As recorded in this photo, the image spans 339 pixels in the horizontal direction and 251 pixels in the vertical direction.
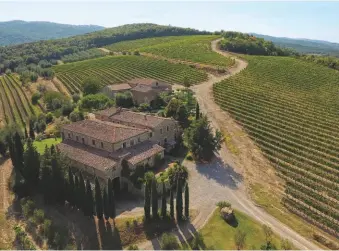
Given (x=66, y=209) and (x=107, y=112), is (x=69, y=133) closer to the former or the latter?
(x=107, y=112)

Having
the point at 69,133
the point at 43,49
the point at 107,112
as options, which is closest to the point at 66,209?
the point at 69,133

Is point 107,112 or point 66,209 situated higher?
point 107,112

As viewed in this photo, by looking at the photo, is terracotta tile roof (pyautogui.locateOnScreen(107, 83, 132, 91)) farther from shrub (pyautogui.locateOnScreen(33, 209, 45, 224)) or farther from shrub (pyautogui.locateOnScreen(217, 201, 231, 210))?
shrub (pyautogui.locateOnScreen(217, 201, 231, 210))

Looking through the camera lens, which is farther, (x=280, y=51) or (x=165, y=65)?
(x=280, y=51)

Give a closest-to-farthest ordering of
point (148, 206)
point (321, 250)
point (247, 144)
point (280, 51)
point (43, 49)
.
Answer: point (321, 250)
point (148, 206)
point (247, 144)
point (280, 51)
point (43, 49)

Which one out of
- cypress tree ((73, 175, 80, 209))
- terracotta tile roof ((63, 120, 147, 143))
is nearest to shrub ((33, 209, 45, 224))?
cypress tree ((73, 175, 80, 209))

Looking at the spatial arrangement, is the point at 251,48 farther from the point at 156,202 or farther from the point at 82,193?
the point at 82,193

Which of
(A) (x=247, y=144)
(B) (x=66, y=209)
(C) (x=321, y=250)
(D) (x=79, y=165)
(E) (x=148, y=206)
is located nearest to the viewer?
(C) (x=321, y=250)

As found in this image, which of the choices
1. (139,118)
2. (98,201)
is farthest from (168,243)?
(139,118)

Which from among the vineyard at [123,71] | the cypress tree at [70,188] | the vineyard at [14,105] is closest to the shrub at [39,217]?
the cypress tree at [70,188]

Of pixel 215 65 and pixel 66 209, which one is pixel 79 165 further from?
pixel 215 65
